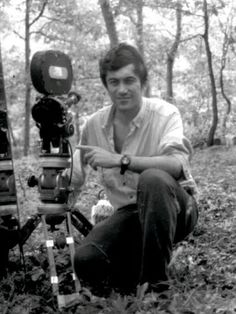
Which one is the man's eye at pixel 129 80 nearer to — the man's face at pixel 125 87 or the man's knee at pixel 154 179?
the man's face at pixel 125 87

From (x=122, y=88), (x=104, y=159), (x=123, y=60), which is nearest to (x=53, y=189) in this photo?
(x=104, y=159)

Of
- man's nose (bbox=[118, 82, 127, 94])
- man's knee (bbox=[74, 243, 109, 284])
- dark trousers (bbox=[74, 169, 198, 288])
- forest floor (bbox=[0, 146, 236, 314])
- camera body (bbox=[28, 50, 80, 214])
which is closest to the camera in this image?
forest floor (bbox=[0, 146, 236, 314])

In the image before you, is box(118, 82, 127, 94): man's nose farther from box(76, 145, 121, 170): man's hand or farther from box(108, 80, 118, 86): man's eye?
box(76, 145, 121, 170): man's hand

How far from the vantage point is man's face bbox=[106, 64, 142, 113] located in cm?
310

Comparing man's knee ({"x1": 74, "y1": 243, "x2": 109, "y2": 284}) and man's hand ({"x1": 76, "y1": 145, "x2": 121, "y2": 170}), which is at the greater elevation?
man's hand ({"x1": 76, "y1": 145, "x2": 121, "y2": 170})

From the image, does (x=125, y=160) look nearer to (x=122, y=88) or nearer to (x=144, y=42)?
(x=122, y=88)

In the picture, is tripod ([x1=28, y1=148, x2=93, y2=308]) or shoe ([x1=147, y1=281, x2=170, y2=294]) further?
tripod ([x1=28, y1=148, x2=93, y2=308])

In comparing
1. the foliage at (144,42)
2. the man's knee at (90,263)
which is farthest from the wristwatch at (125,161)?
the foliage at (144,42)

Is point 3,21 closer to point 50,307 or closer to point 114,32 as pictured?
point 114,32

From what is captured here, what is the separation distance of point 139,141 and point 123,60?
1.79 ft

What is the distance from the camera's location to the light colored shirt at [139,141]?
2.98m

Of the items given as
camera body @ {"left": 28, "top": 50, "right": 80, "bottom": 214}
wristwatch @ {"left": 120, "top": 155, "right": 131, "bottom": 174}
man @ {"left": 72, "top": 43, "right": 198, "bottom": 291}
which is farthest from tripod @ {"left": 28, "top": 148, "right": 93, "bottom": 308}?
wristwatch @ {"left": 120, "top": 155, "right": 131, "bottom": 174}

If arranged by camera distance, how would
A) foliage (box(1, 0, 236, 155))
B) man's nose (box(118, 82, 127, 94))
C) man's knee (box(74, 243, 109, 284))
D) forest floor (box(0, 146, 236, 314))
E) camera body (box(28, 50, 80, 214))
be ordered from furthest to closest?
foliage (box(1, 0, 236, 155)) < man's nose (box(118, 82, 127, 94)) < man's knee (box(74, 243, 109, 284)) < camera body (box(28, 50, 80, 214)) < forest floor (box(0, 146, 236, 314))

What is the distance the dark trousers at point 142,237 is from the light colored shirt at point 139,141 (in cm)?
13
